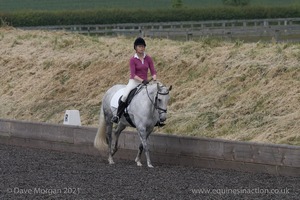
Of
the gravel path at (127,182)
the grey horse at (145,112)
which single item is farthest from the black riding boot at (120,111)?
the gravel path at (127,182)

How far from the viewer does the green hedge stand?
7418cm

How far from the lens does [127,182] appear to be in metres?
16.6

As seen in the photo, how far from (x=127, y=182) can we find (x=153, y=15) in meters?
59.5

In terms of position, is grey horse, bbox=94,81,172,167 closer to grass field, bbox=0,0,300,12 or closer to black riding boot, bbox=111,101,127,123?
black riding boot, bbox=111,101,127,123

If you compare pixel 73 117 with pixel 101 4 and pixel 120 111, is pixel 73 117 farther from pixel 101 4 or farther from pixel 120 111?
pixel 101 4

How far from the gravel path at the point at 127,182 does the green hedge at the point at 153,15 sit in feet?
179

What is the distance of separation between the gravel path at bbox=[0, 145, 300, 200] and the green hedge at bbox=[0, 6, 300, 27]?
5451 centimetres

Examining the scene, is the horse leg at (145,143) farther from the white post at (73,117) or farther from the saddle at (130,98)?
the white post at (73,117)

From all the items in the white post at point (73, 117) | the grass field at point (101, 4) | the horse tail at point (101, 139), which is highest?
the horse tail at point (101, 139)

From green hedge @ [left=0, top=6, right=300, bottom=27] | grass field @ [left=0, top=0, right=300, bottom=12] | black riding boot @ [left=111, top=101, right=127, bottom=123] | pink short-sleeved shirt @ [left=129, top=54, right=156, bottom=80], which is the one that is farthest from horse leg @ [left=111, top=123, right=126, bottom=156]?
grass field @ [left=0, top=0, right=300, bottom=12]

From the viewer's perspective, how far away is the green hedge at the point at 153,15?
7418cm

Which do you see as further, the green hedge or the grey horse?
the green hedge

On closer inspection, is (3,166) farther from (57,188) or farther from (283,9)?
(283,9)

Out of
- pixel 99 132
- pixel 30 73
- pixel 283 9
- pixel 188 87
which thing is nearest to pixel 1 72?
pixel 30 73
